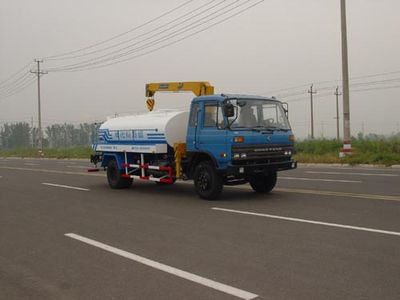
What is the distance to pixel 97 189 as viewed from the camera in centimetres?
1477

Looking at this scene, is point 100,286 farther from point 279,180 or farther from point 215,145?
point 279,180

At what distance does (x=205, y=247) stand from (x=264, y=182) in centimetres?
604

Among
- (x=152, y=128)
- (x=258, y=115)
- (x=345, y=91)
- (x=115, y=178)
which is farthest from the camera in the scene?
(x=345, y=91)

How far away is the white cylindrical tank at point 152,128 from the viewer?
12695mm

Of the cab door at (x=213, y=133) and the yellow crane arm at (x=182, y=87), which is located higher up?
the yellow crane arm at (x=182, y=87)

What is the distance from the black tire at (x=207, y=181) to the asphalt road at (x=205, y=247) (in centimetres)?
34

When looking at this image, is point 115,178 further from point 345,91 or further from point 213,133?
point 345,91

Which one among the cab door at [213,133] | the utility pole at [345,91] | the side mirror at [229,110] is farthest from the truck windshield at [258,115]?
the utility pole at [345,91]

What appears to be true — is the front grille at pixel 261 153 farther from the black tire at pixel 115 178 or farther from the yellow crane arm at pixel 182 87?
the black tire at pixel 115 178

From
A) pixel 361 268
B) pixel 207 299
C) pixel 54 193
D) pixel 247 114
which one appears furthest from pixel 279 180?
pixel 207 299

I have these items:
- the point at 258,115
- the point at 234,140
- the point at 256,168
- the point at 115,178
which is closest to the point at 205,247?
the point at 234,140

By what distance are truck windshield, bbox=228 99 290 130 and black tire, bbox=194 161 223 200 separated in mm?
1217

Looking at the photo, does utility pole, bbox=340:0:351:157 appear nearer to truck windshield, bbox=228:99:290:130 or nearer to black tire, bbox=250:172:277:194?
black tire, bbox=250:172:277:194

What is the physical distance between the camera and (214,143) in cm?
1116
